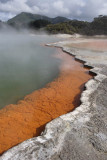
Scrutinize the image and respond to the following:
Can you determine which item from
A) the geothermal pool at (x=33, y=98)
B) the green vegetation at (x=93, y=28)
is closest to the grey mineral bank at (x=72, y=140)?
the geothermal pool at (x=33, y=98)

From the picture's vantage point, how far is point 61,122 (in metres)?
2.38

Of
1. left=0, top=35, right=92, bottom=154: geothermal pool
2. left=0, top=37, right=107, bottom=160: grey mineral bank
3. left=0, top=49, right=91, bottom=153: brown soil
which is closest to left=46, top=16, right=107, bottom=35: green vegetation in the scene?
left=0, top=35, right=92, bottom=154: geothermal pool

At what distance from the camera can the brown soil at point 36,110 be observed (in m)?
2.41

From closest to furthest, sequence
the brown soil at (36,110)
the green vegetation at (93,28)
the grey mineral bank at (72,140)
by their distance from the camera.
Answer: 1. the grey mineral bank at (72,140)
2. the brown soil at (36,110)
3. the green vegetation at (93,28)

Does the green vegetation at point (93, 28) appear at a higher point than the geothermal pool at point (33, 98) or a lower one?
higher

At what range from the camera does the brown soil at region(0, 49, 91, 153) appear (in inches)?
94.8

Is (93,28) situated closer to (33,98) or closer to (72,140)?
(33,98)

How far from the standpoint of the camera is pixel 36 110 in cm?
312

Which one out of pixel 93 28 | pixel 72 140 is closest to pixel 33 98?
pixel 72 140

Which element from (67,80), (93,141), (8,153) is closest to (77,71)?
(67,80)

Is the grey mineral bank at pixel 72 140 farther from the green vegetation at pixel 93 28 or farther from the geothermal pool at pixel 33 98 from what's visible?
the green vegetation at pixel 93 28

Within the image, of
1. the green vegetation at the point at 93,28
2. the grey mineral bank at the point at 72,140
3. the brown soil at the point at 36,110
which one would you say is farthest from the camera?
the green vegetation at the point at 93,28

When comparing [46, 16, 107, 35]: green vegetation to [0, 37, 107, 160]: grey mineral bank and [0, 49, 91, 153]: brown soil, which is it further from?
[0, 37, 107, 160]: grey mineral bank

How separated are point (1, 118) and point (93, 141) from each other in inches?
78.4
